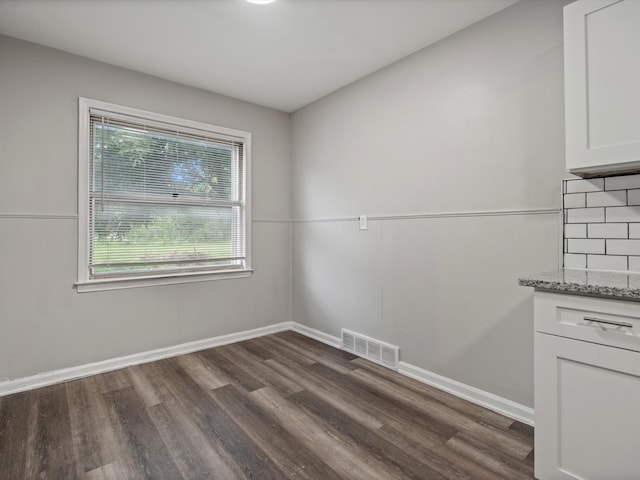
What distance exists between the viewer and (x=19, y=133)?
2.33m

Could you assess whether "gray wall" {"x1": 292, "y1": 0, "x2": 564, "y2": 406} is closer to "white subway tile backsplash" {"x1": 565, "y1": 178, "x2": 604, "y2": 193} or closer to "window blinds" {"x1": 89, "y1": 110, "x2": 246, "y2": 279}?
"white subway tile backsplash" {"x1": 565, "y1": 178, "x2": 604, "y2": 193}

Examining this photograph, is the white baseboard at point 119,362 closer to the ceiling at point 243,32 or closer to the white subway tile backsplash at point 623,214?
the ceiling at point 243,32

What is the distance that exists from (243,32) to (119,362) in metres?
2.68

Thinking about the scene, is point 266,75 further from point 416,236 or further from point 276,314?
point 276,314

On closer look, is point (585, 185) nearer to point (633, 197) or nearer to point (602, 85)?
point (633, 197)

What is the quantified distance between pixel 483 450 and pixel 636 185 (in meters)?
1.48

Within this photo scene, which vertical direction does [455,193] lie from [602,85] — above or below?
below

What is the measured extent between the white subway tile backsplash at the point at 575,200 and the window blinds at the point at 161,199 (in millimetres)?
2676

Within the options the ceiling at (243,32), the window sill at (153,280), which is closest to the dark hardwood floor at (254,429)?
the window sill at (153,280)

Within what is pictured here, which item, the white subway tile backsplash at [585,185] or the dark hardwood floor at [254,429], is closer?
the dark hardwood floor at [254,429]

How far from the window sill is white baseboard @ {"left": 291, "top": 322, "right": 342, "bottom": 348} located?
0.80 meters

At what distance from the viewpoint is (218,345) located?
10.6ft

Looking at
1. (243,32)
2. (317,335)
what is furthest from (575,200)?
(317,335)

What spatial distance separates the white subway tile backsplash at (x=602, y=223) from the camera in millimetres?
1586
